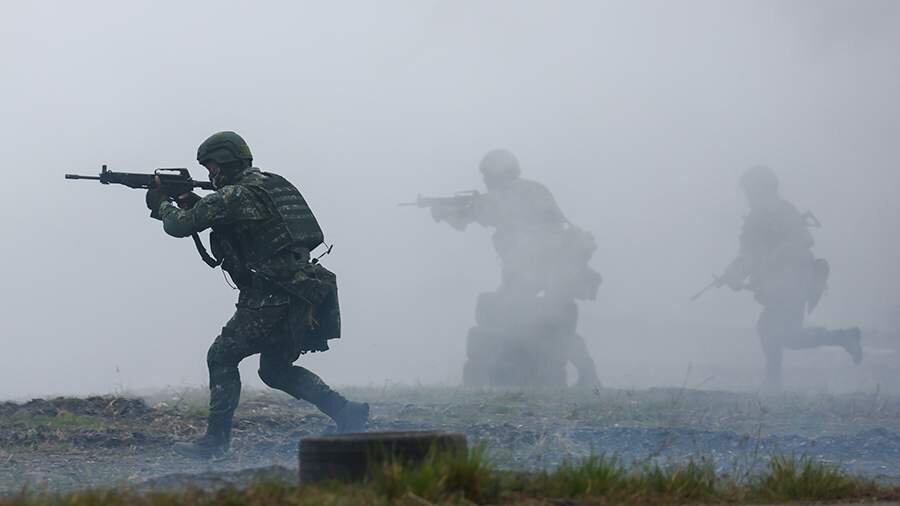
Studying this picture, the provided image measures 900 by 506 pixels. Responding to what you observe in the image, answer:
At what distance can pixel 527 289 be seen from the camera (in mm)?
21703

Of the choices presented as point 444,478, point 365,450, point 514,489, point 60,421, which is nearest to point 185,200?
point 60,421

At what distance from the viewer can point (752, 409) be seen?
13938 millimetres

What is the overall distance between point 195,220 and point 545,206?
12.5m

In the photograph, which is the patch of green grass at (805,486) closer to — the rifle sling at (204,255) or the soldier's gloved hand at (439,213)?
the rifle sling at (204,255)

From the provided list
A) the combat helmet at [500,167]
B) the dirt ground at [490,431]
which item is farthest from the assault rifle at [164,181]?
the combat helmet at [500,167]

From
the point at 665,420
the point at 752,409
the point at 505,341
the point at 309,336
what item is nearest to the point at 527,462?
the point at 309,336

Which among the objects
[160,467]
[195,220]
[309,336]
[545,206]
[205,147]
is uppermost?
[545,206]

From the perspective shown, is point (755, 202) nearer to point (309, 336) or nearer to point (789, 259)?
point (789, 259)

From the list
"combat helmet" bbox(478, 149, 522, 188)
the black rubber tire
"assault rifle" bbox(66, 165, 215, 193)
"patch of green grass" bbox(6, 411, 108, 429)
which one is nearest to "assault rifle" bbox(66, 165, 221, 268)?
"assault rifle" bbox(66, 165, 215, 193)

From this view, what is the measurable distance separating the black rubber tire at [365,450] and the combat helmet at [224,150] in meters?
4.25

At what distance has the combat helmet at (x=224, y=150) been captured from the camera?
9.77m

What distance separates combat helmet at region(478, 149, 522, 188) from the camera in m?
21.2

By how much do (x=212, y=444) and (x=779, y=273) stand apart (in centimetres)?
1362

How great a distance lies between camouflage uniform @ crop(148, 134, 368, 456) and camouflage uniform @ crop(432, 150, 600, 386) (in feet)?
38.0
